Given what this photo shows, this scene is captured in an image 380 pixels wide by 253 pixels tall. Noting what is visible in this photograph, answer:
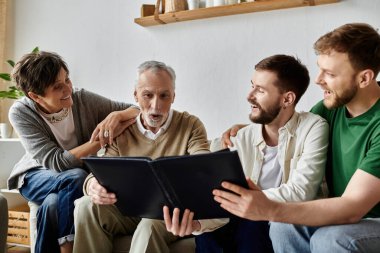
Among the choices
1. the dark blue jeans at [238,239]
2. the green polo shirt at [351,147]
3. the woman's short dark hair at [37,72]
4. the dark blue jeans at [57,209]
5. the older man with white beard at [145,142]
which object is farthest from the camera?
the woman's short dark hair at [37,72]

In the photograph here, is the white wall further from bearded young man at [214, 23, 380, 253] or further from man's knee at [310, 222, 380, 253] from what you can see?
man's knee at [310, 222, 380, 253]

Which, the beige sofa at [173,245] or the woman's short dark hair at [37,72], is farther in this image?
the woman's short dark hair at [37,72]

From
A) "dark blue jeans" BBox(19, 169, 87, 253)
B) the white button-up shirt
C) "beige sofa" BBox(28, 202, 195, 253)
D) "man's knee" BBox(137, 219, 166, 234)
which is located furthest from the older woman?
the white button-up shirt

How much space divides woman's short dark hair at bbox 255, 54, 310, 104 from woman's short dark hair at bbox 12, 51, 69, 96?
1040mm

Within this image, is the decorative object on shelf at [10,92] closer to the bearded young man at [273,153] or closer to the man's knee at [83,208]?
the man's knee at [83,208]

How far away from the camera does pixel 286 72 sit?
1781 mm

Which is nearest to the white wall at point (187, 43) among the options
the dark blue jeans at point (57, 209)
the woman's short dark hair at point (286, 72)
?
the woman's short dark hair at point (286, 72)

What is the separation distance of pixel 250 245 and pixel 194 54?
75.4 inches

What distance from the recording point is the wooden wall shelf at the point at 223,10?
8.98ft

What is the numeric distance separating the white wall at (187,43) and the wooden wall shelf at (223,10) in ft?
0.17

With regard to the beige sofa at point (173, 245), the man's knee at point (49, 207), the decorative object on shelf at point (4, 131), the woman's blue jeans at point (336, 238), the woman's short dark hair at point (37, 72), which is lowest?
the beige sofa at point (173, 245)

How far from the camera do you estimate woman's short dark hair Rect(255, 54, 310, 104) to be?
1.77m

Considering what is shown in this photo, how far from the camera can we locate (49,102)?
7.18 ft

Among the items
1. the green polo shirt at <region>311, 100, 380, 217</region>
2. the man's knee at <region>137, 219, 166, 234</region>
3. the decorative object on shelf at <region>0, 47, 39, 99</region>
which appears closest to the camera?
the green polo shirt at <region>311, 100, 380, 217</region>
